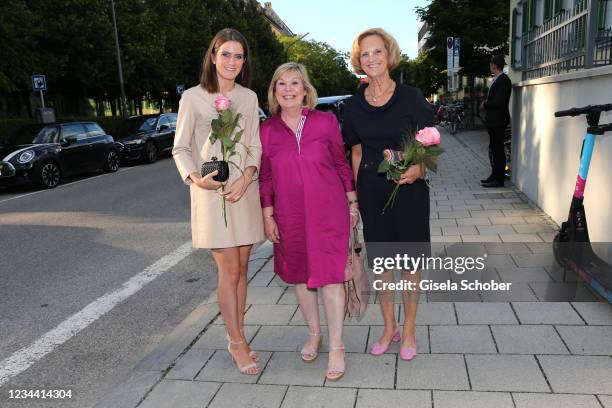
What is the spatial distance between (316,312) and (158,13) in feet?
89.1

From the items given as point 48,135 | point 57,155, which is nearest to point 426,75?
point 48,135

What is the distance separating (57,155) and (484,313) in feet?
37.6

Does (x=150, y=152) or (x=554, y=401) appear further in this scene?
(x=150, y=152)

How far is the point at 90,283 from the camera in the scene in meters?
5.29

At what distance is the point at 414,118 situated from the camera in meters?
3.04

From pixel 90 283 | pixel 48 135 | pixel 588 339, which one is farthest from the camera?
pixel 48 135

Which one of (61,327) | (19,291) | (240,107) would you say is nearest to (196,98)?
(240,107)

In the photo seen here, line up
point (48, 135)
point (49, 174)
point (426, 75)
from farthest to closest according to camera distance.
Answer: point (426, 75) < point (48, 135) < point (49, 174)

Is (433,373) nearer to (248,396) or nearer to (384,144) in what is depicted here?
(248,396)

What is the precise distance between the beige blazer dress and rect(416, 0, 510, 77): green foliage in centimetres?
2122

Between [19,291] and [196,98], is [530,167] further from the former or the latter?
[19,291]

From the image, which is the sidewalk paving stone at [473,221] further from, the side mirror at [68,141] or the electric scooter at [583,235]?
the side mirror at [68,141]

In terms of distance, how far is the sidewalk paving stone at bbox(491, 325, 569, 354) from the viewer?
10.8 feet

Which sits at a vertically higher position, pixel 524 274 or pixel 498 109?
pixel 498 109
